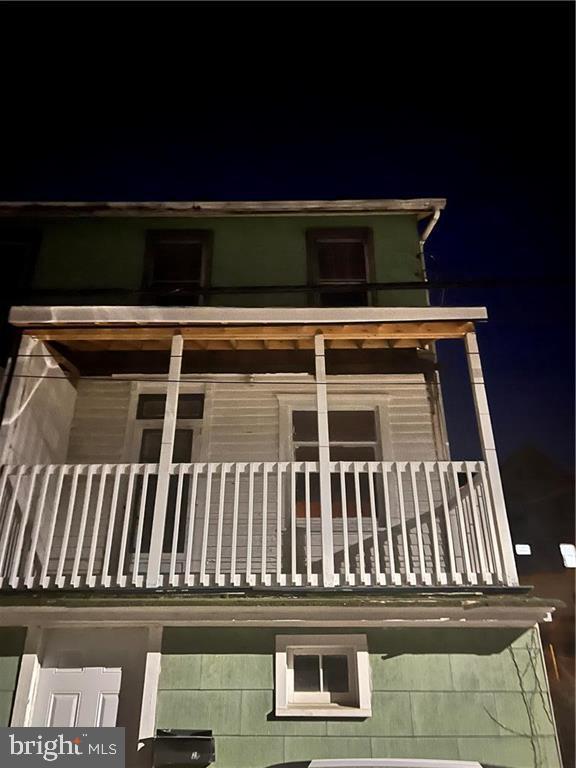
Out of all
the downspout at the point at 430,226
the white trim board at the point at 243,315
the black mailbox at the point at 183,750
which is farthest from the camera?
the downspout at the point at 430,226

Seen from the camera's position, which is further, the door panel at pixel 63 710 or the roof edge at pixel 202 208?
the roof edge at pixel 202 208

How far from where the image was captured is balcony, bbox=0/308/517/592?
5.64 meters

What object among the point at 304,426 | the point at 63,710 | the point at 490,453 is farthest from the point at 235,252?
the point at 63,710

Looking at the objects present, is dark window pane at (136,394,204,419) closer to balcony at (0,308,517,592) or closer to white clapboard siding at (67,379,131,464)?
balcony at (0,308,517,592)

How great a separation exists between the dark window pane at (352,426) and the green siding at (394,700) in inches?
114

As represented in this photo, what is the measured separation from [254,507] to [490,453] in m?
2.99

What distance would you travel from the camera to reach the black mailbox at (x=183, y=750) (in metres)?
4.42

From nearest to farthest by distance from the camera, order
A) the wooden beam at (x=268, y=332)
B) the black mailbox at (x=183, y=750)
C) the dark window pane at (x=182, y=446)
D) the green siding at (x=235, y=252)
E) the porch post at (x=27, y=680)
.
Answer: the black mailbox at (x=183, y=750) < the porch post at (x=27, y=680) < the wooden beam at (x=268, y=332) < the dark window pane at (x=182, y=446) < the green siding at (x=235, y=252)

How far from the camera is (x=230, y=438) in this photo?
287 inches

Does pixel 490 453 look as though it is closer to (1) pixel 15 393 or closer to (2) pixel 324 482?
(2) pixel 324 482

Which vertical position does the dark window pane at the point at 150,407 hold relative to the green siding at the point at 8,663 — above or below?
above

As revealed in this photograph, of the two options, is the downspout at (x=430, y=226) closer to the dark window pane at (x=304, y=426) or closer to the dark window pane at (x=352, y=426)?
the dark window pane at (x=352, y=426)

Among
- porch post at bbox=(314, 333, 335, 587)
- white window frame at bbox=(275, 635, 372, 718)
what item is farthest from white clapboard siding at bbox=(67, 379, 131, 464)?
white window frame at bbox=(275, 635, 372, 718)

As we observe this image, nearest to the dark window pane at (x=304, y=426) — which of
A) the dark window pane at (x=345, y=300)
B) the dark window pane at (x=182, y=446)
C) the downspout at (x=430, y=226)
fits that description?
the dark window pane at (x=182, y=446)
